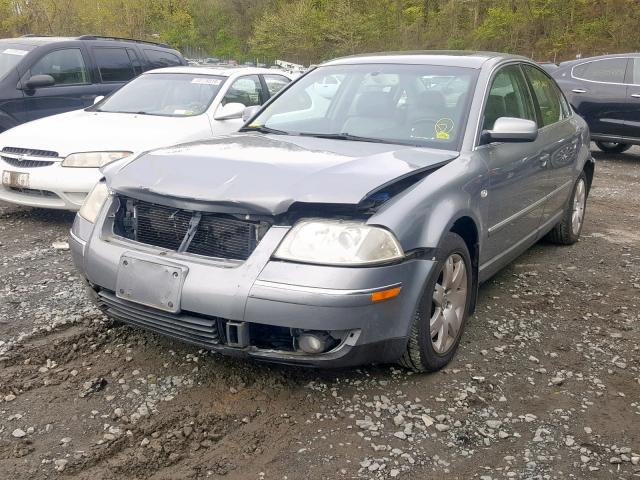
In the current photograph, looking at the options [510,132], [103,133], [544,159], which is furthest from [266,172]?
[103,133]

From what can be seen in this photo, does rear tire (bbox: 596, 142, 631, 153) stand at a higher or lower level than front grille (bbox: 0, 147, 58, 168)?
lower

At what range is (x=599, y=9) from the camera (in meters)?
40.3

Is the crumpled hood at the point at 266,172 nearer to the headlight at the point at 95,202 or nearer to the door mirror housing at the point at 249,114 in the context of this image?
the headlight at the point at 95,202

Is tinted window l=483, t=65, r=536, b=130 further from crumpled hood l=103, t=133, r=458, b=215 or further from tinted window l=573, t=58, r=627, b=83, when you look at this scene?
tinted window l=573, t=58, r=627, b=83

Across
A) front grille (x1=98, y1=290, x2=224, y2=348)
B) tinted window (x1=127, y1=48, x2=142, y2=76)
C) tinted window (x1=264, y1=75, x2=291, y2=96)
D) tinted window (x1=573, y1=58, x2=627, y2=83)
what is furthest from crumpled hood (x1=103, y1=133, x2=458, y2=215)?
tinted window (x1=573, y1=58, x2=627, y2=83)

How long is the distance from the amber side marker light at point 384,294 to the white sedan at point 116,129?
343cm

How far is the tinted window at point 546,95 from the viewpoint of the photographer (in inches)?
194

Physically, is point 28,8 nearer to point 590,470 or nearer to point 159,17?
point 159,17

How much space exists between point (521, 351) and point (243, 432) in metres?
1.75

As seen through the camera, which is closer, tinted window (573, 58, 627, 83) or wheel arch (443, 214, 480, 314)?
wheel arch (443, 214, 480, 314)

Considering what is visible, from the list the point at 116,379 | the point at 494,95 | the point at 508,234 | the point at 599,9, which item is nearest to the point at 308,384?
the point at 116,379

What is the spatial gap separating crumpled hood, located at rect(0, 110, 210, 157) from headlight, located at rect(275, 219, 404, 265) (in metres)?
3.58

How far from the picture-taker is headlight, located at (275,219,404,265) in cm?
281

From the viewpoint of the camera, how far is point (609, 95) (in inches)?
418
